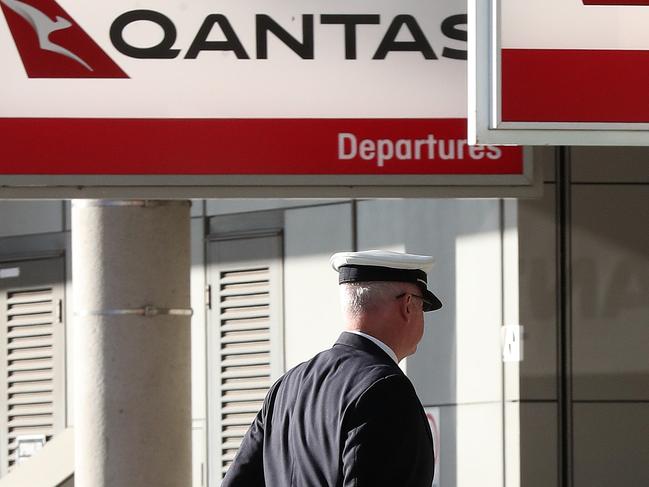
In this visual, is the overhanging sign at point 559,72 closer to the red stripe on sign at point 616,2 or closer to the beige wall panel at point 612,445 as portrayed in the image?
the red stripe on sign at point 616,2

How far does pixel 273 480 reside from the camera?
364 cm

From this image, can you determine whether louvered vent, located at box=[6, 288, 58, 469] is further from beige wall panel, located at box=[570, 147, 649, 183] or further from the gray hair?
the gray hair

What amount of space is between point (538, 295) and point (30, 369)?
160 inches

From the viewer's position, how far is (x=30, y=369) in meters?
10.2

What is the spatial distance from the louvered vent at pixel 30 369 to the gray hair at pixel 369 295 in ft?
22.1

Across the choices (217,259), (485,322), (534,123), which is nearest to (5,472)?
(217,259)

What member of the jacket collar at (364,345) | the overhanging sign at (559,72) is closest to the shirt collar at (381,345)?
the jacket collar at (364,345)

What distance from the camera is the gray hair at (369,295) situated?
12.0 feet

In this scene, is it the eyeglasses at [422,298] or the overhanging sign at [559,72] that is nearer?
the eyeglasses at [422,298]

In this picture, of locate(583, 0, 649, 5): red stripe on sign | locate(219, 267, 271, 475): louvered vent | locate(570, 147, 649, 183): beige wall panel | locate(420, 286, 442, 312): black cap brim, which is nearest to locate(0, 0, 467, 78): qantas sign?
locate(583, 0, 649, 5): red stripe on sign

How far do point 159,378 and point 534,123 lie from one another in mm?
2535

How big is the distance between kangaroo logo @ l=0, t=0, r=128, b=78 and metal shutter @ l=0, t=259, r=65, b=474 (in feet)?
15.1

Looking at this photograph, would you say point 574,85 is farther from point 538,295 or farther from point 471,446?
point 471,446

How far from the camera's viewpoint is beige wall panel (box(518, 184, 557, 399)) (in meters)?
7.54
